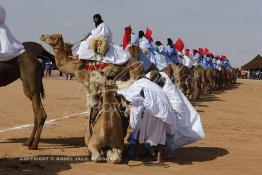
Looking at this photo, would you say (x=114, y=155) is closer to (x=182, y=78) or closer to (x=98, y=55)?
(x=98, y=55)

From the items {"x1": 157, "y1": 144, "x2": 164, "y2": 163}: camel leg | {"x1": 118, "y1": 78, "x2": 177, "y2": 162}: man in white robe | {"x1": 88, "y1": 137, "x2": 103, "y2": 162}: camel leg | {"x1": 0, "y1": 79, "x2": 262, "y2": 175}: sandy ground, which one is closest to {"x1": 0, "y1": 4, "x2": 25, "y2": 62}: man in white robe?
{"x1": 0, "y1": 79, "x2": 262, "y2": 175}: sandy ground

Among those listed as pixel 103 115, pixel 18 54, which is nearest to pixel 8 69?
pixel 18 54

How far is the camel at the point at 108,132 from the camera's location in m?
8.69

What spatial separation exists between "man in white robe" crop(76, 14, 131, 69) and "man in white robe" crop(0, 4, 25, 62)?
203cm

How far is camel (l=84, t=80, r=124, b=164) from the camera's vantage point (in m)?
8.69

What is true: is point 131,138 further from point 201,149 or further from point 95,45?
point 95,45

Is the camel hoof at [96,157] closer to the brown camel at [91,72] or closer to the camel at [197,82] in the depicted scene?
the brown camel at [91,72]

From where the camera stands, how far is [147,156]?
9.62m

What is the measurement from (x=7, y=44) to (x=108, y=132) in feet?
8.70

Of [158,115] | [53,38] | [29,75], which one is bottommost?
[158,115]

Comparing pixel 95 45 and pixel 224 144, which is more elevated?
pixel 95 45

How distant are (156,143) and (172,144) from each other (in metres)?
0.61

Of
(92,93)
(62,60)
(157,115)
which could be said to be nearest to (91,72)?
(92,93)

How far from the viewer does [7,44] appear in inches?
391
